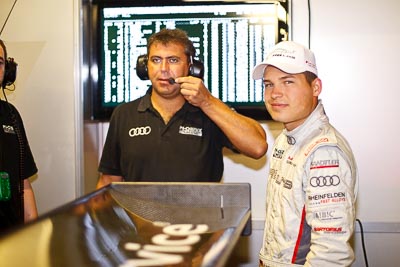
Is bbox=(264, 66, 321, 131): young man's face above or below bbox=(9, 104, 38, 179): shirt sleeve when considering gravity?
above

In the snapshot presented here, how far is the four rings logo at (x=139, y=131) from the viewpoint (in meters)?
1.92

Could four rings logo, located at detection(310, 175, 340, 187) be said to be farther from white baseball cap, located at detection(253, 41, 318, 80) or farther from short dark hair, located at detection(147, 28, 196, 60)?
short dark hair, located at detection(147, 28, 196, 60)

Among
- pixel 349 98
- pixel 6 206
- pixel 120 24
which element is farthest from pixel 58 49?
pixel 349 98

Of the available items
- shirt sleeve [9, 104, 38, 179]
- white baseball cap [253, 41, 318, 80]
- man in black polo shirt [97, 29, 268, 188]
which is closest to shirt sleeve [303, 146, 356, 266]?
white baseball cap [253, 41, 318, 80]

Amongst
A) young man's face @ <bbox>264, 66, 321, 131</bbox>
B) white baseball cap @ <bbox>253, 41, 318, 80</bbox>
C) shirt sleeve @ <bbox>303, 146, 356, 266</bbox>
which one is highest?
white baseball cap @ <bbox>253, 41, 318, 80</bbox>

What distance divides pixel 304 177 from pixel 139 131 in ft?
2.48

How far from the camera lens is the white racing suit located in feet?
4.27

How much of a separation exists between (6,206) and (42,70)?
31.9 inches

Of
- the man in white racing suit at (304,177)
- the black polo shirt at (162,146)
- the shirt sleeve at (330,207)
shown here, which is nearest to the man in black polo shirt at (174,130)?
the black polo shirt at (162,146)

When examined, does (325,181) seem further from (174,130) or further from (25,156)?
(25,156)

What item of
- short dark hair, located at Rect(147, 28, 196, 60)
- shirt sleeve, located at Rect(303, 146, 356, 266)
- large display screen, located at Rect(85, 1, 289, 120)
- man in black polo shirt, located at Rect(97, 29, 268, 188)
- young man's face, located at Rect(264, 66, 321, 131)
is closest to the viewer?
shirt sleeve, located at Rect(303, 146, 356, 266)

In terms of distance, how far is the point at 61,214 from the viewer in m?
0.87

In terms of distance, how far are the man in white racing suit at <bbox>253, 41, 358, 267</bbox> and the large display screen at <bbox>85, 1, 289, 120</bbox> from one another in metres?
0.79

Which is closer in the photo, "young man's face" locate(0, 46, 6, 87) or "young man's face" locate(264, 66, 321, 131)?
"young man's face" locate(264, 66, 321, 131)
